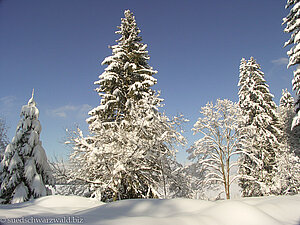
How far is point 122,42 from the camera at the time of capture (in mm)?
13438

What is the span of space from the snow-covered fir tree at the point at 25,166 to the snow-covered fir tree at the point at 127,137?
559cm

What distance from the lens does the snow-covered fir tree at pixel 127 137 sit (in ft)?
27.3

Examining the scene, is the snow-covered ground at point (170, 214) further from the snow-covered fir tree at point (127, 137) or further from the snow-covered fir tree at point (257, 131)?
the snow-covered fir tree at point (257, 131)

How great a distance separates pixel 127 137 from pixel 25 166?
9709 millimetres

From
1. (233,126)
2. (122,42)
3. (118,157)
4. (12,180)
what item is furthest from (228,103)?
(12,180)

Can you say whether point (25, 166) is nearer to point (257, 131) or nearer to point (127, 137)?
point (127, 137)

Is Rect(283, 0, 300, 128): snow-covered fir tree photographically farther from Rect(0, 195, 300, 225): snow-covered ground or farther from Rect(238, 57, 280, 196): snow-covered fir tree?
Rect(0, 195, 300, 225): snow-covered ground

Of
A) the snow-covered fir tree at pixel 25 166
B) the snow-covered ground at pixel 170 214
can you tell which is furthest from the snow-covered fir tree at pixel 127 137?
the snow-covered fir tree at pixel 25 166

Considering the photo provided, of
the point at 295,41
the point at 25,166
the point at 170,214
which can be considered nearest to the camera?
the point at 170,214

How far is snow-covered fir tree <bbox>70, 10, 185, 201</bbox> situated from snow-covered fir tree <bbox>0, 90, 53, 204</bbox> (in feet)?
18.3

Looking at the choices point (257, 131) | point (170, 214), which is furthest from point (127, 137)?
point (257, 131)

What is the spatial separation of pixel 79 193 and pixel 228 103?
43.3 feet

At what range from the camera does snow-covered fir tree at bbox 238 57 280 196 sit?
1572cm

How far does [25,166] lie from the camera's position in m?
13.5
